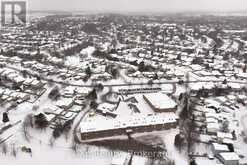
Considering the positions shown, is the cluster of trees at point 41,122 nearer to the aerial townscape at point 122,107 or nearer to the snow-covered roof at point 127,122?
the aerial townscape at point 122,107

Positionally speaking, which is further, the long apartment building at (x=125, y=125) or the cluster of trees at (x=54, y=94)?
the cluster of trees at (x=54, y=94)

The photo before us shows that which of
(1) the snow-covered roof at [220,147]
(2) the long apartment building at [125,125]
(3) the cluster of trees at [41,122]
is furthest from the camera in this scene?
(3) the cluster of trees at [41,122]

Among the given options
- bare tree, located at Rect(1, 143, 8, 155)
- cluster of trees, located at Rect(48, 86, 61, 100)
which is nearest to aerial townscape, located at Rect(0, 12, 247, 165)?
bare tree, located at Rect(1, 143, 8, 155)

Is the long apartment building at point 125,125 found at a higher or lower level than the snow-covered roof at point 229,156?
higher

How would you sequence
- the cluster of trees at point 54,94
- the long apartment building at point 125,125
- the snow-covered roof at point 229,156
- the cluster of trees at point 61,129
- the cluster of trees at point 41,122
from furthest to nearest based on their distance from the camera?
the cluster of trees at point 54,94 → the cluster of trees at point 41,122 → the cluster of trees at point 61,129 → the long apartment building at point 125,125 → the snow-covered roof at point 229,156

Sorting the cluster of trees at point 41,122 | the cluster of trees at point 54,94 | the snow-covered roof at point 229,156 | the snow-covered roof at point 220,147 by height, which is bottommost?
the snow-covered roof at point 229,156

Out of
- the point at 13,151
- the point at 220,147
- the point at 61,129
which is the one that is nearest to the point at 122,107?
the point at 61,129

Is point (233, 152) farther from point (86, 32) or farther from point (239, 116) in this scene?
point (86, 32)

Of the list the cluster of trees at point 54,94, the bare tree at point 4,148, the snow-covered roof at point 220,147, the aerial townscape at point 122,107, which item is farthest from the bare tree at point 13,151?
the snow-covered roof at point 220,147

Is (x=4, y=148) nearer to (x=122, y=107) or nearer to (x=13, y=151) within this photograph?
(x=13, y=151)
